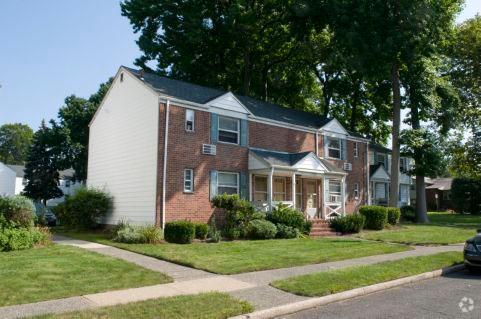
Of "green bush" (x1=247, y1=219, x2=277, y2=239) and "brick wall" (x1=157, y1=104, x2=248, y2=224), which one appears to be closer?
"green bush" (x1=247, y1=219, x2=277, y2=239)

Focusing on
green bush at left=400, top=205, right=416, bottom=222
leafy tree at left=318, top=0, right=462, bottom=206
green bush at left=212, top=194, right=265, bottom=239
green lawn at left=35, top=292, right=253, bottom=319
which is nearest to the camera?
green lawn at left=35, top=292, right=253, bottom=319

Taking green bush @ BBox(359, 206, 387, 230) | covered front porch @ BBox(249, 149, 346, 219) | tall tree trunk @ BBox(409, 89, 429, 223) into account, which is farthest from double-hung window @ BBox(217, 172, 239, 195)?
tall tree trunk @ BBox(409, 89, 429, 223)

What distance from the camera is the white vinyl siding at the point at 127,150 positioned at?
19.5 m

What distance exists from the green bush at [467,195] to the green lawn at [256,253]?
1556 inches

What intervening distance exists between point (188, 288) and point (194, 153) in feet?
37.8

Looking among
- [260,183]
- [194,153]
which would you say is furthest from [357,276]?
[260,183]

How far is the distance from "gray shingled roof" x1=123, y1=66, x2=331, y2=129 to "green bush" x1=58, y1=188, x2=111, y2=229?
6.29m

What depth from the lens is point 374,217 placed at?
79.0 feet

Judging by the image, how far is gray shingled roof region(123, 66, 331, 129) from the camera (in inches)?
829

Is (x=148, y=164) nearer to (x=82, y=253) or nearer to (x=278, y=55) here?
(x=82, y=253)

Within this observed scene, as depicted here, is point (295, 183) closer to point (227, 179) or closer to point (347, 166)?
point (227, 179)

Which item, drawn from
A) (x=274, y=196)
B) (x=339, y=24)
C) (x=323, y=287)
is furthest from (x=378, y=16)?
(x=323, y=287)

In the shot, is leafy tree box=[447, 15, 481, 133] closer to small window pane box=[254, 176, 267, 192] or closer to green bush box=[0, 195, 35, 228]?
small window pane box=[254, 176, 267, 192]

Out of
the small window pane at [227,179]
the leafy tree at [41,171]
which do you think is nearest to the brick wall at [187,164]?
the small window pane at [227,179]
